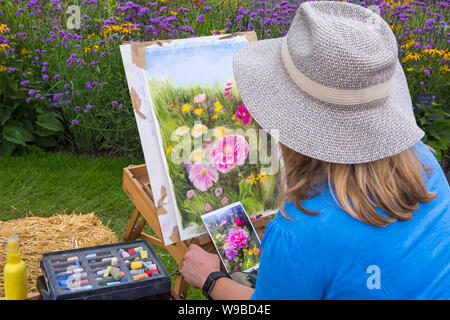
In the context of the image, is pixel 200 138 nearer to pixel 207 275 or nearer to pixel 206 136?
pixel 206 136

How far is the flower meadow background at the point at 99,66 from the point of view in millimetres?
3467

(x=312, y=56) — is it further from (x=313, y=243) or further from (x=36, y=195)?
(x=36, y=195)

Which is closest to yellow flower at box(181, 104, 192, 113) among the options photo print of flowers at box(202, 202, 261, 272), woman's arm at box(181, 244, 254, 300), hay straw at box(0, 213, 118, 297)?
photo print of flowers at box(202, 202, 261, 272)

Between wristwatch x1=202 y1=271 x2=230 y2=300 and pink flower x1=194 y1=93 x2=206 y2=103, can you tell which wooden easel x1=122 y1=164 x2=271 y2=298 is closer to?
wristwatch x1=202 y1=271 x2=230 y2=300

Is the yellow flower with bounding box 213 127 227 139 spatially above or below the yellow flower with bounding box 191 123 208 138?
below

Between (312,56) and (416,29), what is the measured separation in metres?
3.15

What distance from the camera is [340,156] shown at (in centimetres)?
113

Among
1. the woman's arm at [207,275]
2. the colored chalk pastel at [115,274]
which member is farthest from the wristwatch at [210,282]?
the colored chalk pastel at [115,274]

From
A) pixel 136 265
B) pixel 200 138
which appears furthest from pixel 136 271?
pixel 200 138

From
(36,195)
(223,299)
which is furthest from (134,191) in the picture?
(36,195)

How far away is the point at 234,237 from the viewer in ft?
6.23

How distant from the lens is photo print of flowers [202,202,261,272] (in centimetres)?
186

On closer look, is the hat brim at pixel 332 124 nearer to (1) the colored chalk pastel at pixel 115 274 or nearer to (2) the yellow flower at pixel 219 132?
(1) the colored chalk pastel at pixel 115 274

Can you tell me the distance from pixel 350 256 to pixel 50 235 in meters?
1.50
